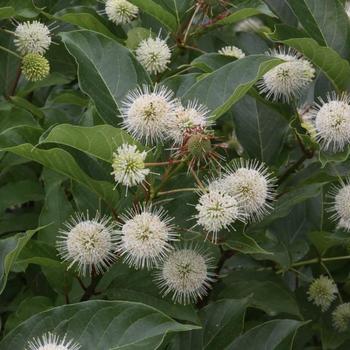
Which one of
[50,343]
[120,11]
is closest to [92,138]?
[50,343]

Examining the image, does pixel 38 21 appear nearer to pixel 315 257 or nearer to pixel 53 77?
pixel 53 77

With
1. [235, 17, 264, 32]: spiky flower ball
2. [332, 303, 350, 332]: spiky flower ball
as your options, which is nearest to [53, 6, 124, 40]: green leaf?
[235, 17, 264, 32]: spiky flower ball

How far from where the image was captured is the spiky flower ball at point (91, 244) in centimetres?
205

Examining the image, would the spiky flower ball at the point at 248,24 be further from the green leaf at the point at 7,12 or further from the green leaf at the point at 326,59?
the green leaf at the point at 7,12

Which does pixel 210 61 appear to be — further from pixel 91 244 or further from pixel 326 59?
pixel 91 244

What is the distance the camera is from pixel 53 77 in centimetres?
265

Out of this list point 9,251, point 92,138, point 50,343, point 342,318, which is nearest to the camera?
point 50,343

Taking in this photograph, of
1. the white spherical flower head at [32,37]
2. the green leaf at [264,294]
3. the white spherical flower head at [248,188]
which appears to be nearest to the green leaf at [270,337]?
the green leaf at [264,294]

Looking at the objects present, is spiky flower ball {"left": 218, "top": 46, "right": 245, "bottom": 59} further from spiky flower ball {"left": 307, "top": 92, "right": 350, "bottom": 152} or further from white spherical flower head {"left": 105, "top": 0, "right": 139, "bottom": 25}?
spiky flower ball {"left": 307, "top": 92, "right": 350, "bottom": 152}

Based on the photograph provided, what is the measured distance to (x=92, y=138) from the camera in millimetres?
1896

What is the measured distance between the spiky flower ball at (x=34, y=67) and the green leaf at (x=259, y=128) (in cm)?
60

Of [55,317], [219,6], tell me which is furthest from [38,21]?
[55,317]

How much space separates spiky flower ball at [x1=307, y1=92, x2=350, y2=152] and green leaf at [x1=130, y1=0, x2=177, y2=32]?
1.82ft

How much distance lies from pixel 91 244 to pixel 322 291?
84 centimetres
